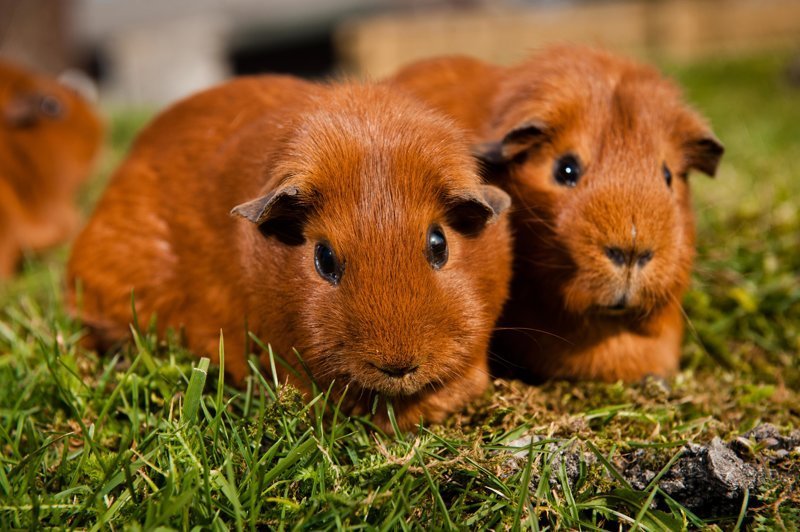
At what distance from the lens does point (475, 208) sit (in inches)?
110

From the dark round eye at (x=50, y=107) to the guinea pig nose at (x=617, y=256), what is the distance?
5238 millimetres

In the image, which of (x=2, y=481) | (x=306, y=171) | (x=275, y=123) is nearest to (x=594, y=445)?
(x=306, y=171)

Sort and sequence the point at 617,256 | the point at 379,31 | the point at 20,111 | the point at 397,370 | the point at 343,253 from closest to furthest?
the point at 397,370 → the point at 343,253 → the point at 617,256 → the point at 20,111 → the point at 379,31

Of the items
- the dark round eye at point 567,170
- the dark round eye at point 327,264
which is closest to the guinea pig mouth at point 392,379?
the dark round eye at point 327,264

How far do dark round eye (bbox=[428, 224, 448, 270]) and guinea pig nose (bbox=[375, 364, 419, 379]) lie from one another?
1.34ft

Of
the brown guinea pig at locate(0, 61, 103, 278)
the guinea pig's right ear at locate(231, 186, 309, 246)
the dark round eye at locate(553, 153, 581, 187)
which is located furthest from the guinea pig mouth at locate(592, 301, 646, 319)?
the brown guinea pig at locate(0, 61, 103, 278)

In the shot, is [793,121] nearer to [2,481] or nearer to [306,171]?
[306,171]

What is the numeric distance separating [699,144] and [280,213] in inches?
Result: 80.8

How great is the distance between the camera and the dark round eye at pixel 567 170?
3.26 meters

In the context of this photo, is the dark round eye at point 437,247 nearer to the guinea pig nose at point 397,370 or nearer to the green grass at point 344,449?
the guinea pig nose at point 397,370

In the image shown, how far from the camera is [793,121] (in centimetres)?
879

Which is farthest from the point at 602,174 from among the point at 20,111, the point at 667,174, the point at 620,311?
the point at 20,111

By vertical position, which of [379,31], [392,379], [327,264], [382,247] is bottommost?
[392,379]

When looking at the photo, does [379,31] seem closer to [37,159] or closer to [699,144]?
[37,159]
